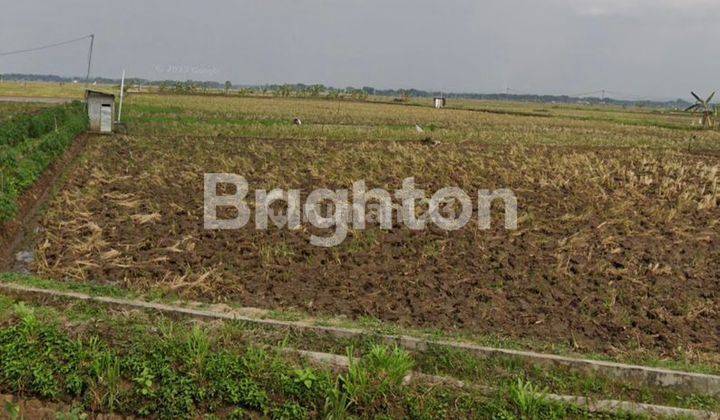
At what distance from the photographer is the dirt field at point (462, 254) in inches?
243

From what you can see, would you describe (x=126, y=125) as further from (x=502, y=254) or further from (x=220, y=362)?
(x=220, y=362)

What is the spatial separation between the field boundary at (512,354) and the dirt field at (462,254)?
2.33ft

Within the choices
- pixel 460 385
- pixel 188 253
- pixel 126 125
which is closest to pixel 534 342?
pixel 460 385

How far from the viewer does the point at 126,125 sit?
21.2 meters

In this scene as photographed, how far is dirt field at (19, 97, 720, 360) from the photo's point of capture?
617 cm

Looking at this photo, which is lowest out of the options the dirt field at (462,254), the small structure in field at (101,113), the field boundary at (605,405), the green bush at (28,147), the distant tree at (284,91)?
the field boundary at (605,405)

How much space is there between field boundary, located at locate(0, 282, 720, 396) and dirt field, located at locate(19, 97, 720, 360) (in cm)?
71

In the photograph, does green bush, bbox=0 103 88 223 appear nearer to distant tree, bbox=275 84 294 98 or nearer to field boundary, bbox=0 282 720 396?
field boundary, bbox=0 282 720 396

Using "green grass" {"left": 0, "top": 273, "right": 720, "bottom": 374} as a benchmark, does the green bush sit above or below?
above

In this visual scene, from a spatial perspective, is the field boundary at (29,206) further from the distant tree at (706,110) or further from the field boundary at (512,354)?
the distant tree at (706,110)

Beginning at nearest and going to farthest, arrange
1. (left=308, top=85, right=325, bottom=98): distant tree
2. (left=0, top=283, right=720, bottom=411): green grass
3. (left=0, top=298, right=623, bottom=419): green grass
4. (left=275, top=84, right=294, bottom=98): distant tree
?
(left=0, top=298, right=623, bottom=419): green grass
(left=0, top=283, right=720, bottom=411): green grass
(left=275, top=84, right=294, bottom=98): distant tree
(left=308, top=85, right=325, bottom=98): distant tree

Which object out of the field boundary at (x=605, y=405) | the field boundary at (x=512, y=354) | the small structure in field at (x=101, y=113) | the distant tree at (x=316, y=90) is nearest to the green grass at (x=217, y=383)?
the field boundary at (x=605, y=405)

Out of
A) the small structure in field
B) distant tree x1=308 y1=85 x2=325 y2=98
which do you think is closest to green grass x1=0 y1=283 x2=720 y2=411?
the small structure in field

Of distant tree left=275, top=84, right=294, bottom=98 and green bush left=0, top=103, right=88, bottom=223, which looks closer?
green bush left=0, top=103, right=88, bottom=223
